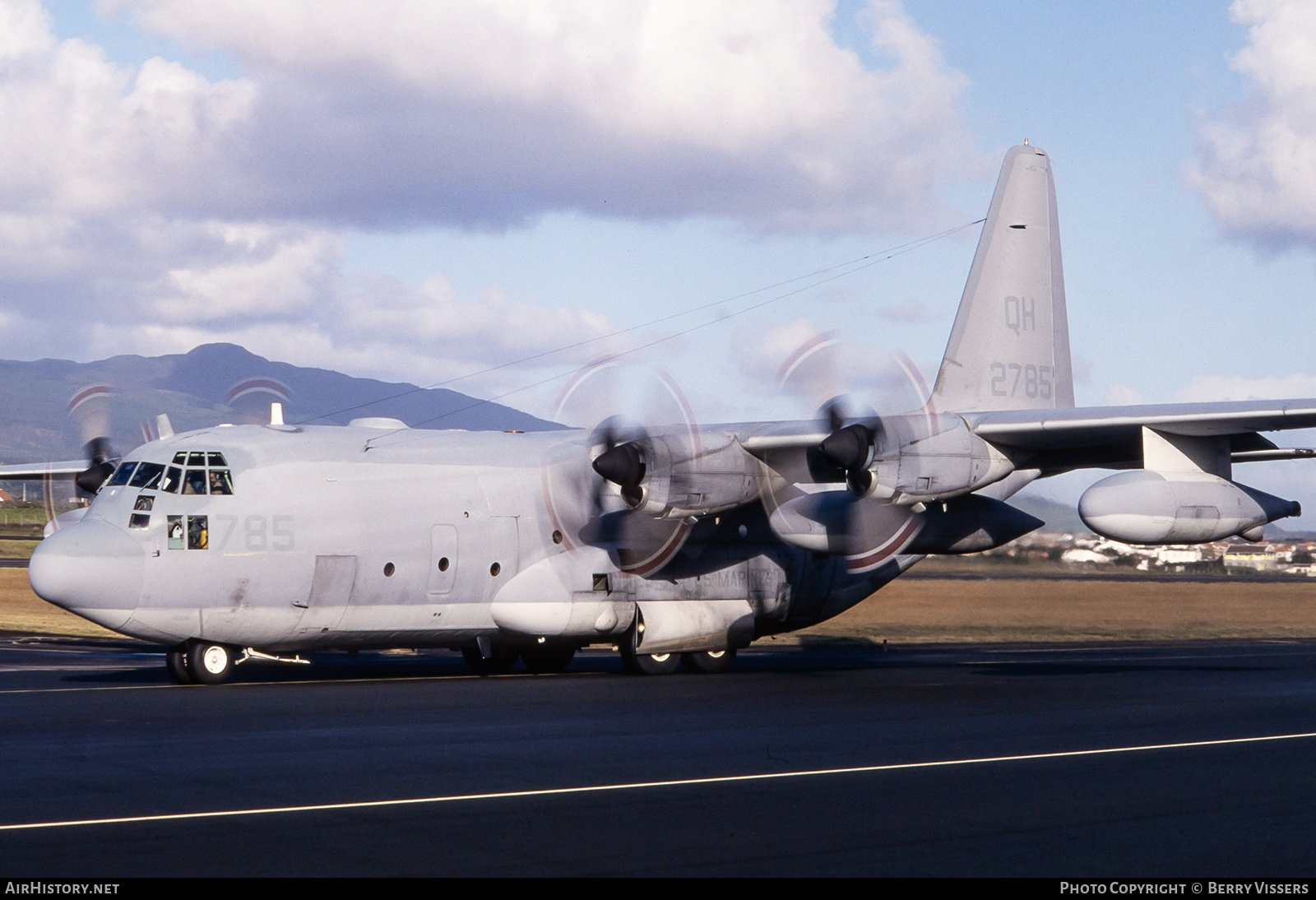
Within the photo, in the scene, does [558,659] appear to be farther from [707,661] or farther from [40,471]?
[40,471]

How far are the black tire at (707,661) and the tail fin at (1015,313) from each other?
557 cm

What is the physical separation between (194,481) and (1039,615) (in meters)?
28.6

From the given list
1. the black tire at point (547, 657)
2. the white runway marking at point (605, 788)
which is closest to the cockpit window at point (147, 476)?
the black tire at point (547, 657)

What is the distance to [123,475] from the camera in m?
17.8

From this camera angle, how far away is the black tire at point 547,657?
21.8m

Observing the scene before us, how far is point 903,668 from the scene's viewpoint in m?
23.0

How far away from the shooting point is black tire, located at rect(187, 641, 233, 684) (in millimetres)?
17750

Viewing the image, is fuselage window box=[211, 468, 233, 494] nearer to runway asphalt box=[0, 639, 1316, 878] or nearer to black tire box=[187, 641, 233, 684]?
black tire box=[187, 641, 233, 684]

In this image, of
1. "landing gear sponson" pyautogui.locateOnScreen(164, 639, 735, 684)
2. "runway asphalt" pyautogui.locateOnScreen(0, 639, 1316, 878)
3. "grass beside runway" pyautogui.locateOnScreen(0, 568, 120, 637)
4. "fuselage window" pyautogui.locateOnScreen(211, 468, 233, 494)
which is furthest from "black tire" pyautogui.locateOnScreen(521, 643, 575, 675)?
"grass beside runway" pyautogui.locateOnScreen(0, 568, 120, 637)

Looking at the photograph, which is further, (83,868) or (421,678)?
(421,678)

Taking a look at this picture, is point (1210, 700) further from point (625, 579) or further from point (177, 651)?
point (177, 651)

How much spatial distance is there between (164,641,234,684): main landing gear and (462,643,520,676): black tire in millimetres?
4616

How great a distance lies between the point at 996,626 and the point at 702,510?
20348mm
